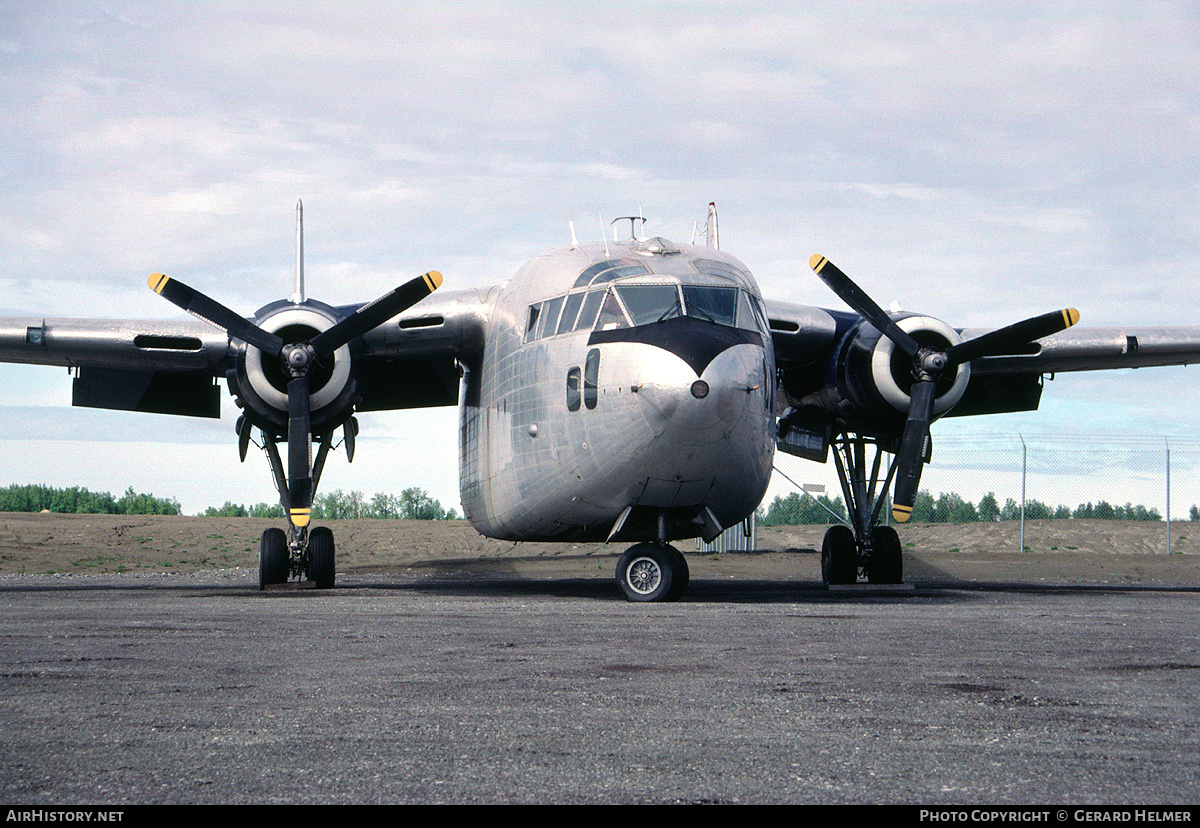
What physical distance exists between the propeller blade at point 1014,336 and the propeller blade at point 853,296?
29.1 inches

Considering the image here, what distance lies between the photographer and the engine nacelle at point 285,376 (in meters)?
17.0

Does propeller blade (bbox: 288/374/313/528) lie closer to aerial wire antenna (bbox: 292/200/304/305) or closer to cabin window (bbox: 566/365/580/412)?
aerial wire antenna (bbox: 292/200/304/305)

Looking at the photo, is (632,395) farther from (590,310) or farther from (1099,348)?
(1099,348)

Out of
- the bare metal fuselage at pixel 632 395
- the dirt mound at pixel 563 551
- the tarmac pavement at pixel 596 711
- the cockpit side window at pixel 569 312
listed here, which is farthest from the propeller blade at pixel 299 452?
the dirt mound at pixel 563 551

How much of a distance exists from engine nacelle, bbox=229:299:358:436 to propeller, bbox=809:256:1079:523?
7.80 metres

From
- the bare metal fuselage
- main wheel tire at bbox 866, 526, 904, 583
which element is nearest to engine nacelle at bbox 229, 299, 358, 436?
the bare metal fuselage

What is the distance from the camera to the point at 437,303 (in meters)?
17.7

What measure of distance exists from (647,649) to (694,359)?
190 inches

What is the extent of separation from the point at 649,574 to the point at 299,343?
23.2 ft

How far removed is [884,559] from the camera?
62.9 ft

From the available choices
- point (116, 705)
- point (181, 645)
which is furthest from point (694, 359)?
point (116, 705)

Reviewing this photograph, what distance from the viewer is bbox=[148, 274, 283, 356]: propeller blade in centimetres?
1647

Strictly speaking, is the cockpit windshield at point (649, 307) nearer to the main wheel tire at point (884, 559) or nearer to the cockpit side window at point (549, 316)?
the cockpit side window at point (549, 316)

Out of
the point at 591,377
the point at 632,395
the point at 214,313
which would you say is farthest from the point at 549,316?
the point at 214,313
